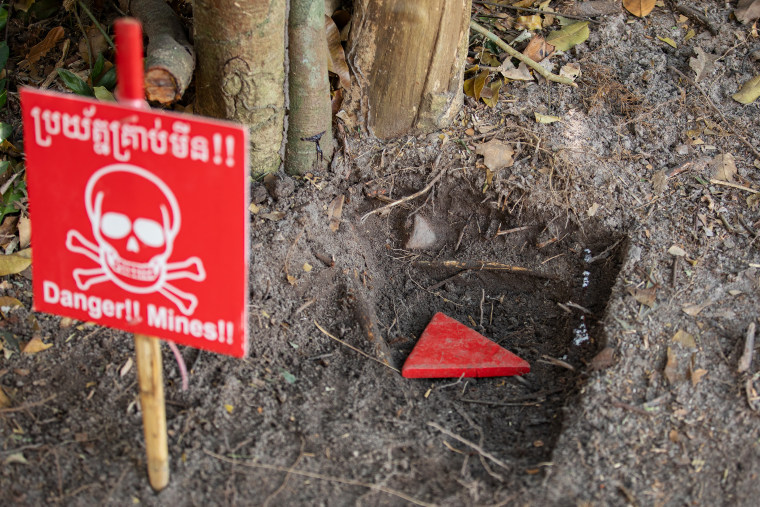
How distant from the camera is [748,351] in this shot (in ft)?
7.20

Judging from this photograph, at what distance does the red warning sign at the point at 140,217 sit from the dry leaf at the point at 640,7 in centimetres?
235

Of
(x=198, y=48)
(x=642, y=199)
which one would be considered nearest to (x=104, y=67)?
(x=198, y=48)

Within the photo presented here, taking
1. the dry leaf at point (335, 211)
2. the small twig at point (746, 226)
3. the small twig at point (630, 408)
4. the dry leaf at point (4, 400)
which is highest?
the small twig at point (746, 226)

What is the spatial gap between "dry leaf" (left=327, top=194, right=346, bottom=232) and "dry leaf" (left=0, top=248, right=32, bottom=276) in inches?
39.2

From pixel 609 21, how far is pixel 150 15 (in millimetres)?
1901

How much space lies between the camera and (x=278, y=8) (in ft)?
7.14

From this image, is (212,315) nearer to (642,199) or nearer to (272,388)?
(272,388)

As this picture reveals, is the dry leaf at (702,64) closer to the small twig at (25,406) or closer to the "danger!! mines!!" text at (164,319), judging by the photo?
the "danger!! mines!!" text at (164,319)

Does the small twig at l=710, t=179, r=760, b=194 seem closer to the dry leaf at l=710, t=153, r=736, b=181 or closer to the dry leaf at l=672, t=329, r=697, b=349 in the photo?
the dry leaf at l=710, t=153, r=736, b=181

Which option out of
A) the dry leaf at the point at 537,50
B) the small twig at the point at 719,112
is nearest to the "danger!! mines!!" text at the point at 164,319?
the dry leaf at the point at 537,50

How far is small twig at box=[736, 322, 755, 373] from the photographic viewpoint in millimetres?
2162

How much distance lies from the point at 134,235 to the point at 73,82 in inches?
51.0

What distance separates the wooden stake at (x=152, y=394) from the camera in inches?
63.0

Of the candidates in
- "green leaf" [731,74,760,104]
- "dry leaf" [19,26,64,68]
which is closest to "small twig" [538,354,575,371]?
"green leaf" [731,74,760,104]
